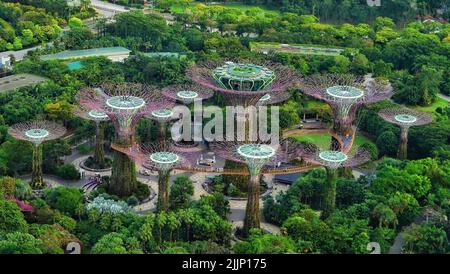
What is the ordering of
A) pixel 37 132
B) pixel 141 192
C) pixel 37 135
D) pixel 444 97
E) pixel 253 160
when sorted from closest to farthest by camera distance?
pixel 253 160
pixel 37 135
pixel 37 132
pixel 141 192
pixel 444 97

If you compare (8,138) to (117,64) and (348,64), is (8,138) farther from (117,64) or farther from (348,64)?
(348,64)

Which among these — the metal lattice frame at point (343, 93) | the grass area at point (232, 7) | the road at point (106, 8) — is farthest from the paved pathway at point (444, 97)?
the road at point (106, 8)

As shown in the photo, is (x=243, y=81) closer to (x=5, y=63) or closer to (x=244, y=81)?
(x=244, y=81)

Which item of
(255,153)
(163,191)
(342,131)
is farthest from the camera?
(342,131)

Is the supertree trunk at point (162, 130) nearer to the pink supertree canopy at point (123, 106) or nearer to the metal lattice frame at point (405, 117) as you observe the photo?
the pink supertree canopy at point (123, 106)

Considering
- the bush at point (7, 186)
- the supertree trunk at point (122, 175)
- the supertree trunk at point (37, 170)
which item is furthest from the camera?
the supertree trunk at point (37, 170)

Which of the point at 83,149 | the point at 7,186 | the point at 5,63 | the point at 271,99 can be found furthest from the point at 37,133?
the point at 5,63

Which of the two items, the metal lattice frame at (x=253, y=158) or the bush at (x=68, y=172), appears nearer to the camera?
the metal lattice frame at (x=253, y=158)
